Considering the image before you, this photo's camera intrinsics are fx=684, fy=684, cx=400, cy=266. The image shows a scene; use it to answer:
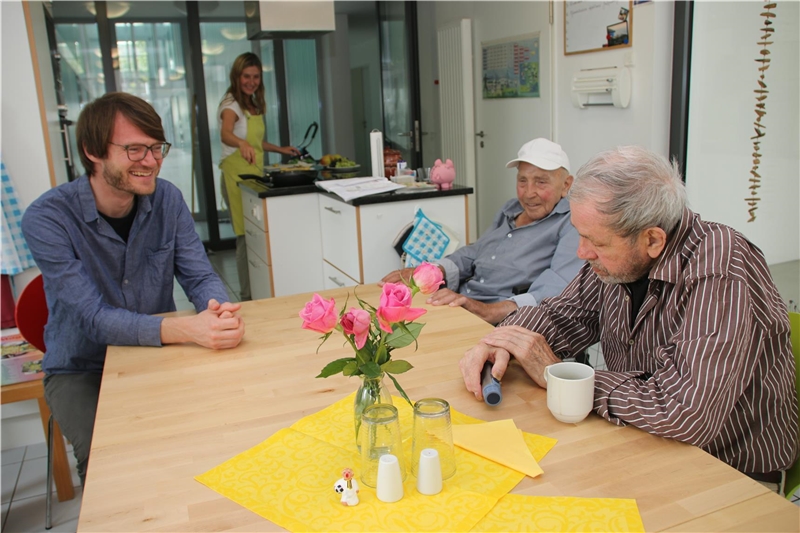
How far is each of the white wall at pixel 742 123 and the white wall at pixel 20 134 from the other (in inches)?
126

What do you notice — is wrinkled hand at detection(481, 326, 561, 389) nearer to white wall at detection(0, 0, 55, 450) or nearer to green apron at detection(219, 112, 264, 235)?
white wall at detection(0, 0, 55, 450)

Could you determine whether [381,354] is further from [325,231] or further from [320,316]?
[325,231]

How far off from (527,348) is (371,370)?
0.48 meters

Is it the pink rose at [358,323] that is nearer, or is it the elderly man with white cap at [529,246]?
the pink rose at [358,323]

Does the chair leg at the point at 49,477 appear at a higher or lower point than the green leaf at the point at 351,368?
lower

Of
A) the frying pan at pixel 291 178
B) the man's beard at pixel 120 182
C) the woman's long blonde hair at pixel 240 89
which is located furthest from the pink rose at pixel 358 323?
the woman's long blonde hair at pixel 240 89

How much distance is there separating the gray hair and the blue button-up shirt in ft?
4.00

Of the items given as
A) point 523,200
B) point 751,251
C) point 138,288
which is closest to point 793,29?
point 523,200

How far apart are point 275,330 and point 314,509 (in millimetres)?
920

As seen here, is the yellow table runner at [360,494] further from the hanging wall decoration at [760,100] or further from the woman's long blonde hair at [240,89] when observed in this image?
the woman's long blonde hair at [240,89]

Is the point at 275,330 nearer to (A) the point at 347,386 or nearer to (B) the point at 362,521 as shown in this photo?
(A) the point at 347,386

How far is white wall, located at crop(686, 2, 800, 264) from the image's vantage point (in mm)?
3180

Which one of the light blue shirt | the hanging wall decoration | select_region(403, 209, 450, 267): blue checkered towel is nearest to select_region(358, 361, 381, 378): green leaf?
the light blue shirt

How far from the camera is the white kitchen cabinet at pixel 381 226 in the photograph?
10.8 ft
